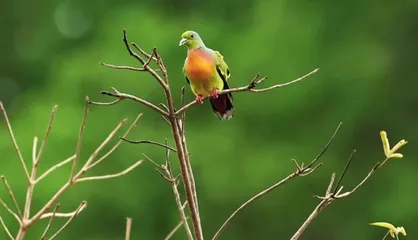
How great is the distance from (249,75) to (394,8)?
2.63 metres

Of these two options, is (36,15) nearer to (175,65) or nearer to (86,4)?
(86,4)

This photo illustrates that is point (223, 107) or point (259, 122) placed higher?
point (259, 122)

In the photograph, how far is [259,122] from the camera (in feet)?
30.1

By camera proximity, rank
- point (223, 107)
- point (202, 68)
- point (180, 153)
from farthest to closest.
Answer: point (223, 107) → point (202, 68) → point (180, 153)

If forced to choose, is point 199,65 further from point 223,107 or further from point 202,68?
point 223,107

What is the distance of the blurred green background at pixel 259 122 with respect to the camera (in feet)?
28.3


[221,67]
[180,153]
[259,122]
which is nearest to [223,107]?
[221,67]

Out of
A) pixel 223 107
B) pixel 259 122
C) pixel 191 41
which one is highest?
pixel 259 122

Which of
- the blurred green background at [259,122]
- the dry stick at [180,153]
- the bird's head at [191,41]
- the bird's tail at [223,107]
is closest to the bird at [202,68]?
the bird's head at [191,41]

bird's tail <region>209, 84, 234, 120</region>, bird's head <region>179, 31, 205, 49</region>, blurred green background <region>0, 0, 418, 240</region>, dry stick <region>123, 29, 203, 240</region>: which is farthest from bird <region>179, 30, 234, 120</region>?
blurred green background <region>0, 0, 418, 240</region>

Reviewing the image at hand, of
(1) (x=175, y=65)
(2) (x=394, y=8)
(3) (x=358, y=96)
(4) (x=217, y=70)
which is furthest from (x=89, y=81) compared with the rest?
(4) (x=217, y=70)

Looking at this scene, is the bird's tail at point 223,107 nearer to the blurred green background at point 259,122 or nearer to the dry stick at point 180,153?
the dry stick at point 180,153

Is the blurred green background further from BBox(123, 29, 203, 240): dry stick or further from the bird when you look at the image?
BBox(123, 29, 203, 240): dry stick

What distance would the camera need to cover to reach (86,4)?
12.3 meters
